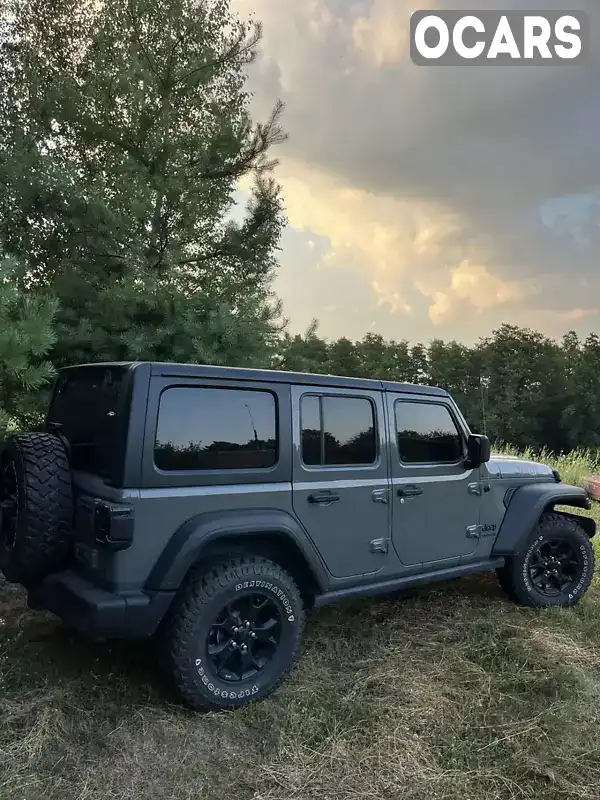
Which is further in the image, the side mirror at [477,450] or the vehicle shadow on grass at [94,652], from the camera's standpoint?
the side mirror at [477,450]

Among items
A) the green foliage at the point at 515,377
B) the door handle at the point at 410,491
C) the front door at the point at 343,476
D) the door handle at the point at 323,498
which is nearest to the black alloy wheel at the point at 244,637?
the front door at the point at 343,476

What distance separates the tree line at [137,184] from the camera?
6.22 m

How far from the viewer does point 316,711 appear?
2.87 m

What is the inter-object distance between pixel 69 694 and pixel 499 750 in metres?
2.06

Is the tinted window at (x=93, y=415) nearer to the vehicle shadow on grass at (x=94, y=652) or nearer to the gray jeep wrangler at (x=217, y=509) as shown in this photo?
the gray jeep wrangler at (x=217, y=509)

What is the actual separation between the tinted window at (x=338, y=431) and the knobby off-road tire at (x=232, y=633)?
2.26ft

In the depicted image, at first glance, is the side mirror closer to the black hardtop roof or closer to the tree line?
the black hardtop roof

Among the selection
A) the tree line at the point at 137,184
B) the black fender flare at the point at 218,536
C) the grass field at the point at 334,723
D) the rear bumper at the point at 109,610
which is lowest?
the grass field at the point at 334,723

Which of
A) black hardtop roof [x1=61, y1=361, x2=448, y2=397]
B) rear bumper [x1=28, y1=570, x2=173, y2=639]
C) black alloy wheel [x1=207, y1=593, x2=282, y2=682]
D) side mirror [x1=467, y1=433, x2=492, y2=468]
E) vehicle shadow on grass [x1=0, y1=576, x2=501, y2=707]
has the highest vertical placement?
black hardtop roof [x1=61, y1=361, x2=448, y2=397]

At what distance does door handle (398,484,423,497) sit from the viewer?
360cm

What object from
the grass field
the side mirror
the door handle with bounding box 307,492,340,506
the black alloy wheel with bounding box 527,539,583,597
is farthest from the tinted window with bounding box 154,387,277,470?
the black alloy wheel with bounding box 527,539,583,597

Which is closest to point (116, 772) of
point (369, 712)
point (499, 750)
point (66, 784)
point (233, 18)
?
point (66, 784)

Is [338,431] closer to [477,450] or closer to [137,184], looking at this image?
[477,450]

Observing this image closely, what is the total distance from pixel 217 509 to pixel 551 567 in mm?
2873
